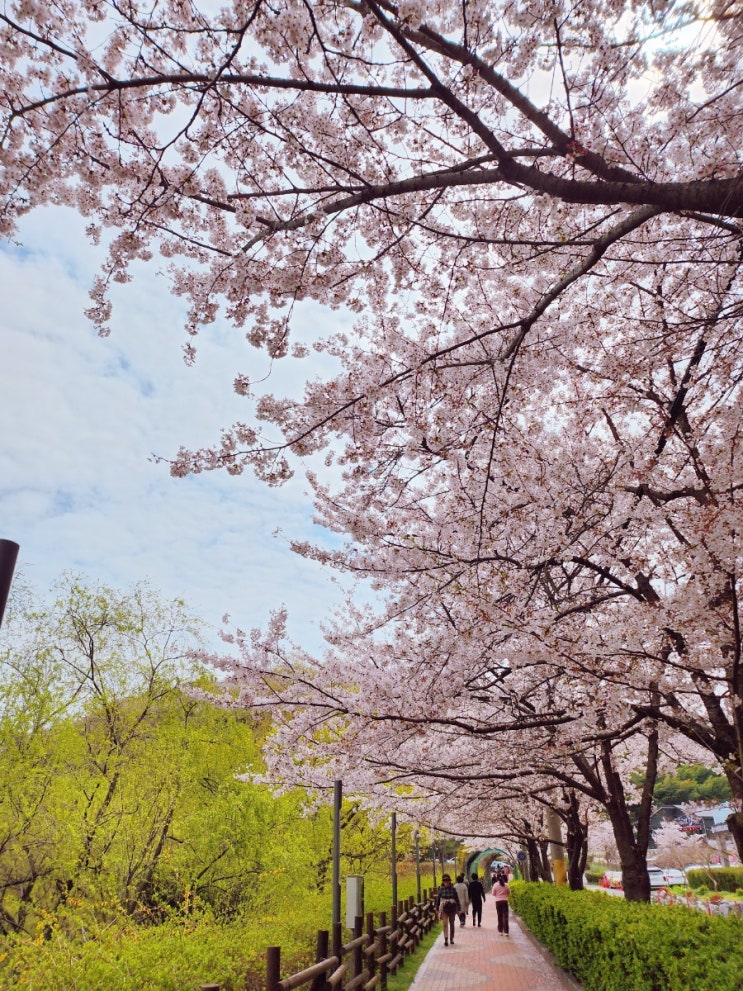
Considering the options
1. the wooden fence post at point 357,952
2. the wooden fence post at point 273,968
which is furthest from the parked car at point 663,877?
the wooden fence post at point 273,968

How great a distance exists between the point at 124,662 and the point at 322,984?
Result: 10.0 meters

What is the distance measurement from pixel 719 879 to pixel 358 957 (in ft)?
82.1

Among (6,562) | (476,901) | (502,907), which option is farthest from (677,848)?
(6,562)

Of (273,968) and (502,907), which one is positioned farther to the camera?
(502,907)

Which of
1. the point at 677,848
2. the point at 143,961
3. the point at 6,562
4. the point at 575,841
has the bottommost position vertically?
the point at 677,848

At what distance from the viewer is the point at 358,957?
7199 mm

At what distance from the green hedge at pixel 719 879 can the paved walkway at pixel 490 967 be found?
14044mm

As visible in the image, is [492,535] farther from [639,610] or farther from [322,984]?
[322,984]

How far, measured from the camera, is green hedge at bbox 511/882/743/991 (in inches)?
151

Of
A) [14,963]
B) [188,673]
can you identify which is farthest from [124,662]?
[14,963]

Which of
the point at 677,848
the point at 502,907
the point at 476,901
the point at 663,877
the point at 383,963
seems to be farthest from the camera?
the point at 663,877

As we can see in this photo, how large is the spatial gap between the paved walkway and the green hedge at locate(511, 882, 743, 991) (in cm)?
80

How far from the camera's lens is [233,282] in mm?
3676

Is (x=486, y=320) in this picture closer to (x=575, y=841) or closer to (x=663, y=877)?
(x=575, y=841)
